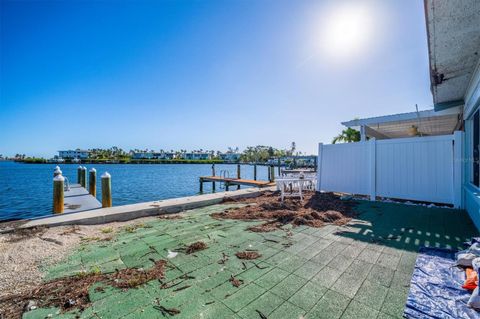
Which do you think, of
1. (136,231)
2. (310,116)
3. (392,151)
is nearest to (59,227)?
(136,231)

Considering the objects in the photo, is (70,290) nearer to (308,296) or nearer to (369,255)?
(308,296)

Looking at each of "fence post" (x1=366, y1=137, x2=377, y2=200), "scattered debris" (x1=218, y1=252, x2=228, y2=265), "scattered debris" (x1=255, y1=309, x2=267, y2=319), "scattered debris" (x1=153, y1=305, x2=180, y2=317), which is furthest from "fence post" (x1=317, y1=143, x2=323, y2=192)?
"scattered debris" (x1=153, y1=305, x2=180, y2=317)

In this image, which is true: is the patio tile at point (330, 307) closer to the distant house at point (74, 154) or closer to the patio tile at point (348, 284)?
the patio tile at point (348, 284)

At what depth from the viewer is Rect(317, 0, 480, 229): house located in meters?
2.79

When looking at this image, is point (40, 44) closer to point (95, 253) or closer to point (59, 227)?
point (59, 227)

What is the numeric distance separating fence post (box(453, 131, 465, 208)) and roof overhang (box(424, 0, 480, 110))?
3.93ft

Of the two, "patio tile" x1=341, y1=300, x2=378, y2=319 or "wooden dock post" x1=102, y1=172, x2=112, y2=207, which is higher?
"wooden dock post" x1=102, y1=172, x2=112, y2=207

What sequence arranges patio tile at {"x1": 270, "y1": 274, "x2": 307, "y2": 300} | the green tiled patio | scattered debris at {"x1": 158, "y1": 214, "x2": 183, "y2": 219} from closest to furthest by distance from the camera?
the green tiled patio → patio tile at {"x1": 270, "y1": 274, "x2": 307, "y2": 300} → scattered debris at {"x1": 158, "y1": 214, "x2": 183, "y2": 219}

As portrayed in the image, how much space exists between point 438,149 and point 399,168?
1.00 meters

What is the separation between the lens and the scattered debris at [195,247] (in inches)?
121

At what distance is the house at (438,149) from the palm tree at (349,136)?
13.3 m

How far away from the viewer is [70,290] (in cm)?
215

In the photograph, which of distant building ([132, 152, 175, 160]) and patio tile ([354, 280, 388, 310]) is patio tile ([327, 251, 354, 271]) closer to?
patio tile ([354, 280, 388, 310])

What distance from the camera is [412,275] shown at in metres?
2.36
